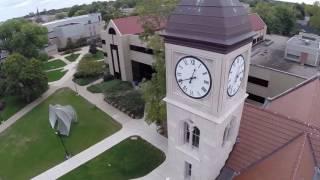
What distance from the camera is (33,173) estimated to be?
25672 mm

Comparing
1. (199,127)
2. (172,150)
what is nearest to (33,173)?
(172,150)

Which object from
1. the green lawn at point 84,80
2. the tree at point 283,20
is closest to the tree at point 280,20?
the tree at point 283,20

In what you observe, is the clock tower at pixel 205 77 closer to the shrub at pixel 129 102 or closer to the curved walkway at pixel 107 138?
the curved walkway at pixel 107 138

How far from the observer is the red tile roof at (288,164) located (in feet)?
44.2

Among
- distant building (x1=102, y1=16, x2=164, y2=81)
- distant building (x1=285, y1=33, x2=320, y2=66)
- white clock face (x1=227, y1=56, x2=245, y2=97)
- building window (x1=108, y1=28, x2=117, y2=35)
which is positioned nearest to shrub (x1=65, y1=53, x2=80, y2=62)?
distant building (x1=102, y1=16, x2=164, y2=81)

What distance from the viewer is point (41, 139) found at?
101ft

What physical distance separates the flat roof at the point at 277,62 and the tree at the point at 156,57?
508 inches

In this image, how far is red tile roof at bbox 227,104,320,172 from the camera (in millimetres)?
14461

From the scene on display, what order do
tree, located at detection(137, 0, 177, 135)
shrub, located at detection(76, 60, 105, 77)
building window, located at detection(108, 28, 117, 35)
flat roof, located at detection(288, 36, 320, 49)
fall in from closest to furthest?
tree, located at detection(137, 0, 177, 135) < flat roof, located at detection(288, 36, 320, 49) < building window, located at detection(108, 28, 117, 35) < shrub, located at detection(76, 60, 105, 77)

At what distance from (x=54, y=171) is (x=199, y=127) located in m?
18.7

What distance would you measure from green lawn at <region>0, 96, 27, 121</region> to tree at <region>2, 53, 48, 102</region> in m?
1.25

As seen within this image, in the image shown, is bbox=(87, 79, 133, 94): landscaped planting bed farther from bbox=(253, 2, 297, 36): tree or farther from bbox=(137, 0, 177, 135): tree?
bbox=(253, 2, 297, 36): tree

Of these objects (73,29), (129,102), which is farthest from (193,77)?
(73,29)

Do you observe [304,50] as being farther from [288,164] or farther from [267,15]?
[267,15]
